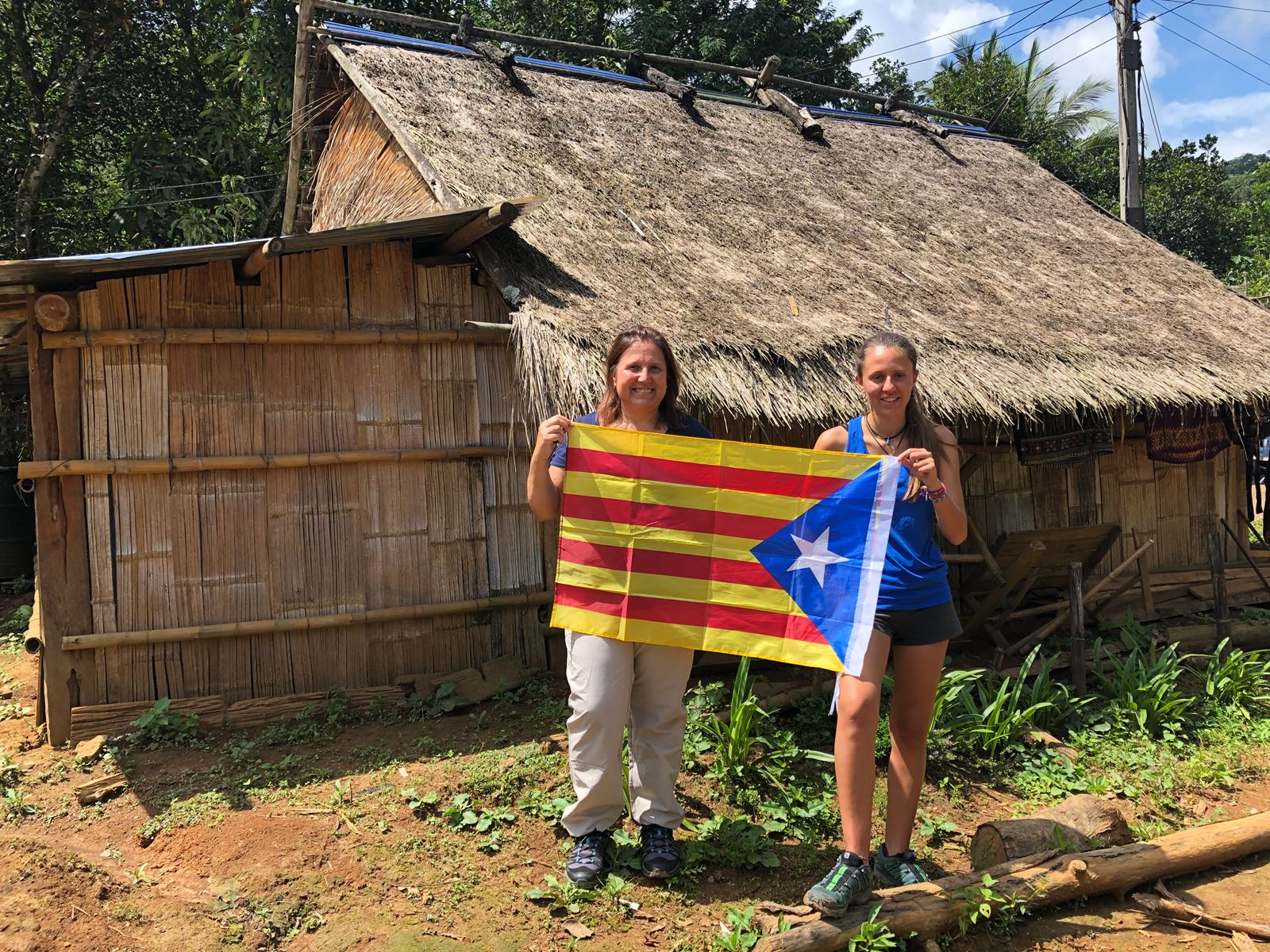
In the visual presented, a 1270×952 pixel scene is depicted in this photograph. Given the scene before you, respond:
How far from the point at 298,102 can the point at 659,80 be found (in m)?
3.35

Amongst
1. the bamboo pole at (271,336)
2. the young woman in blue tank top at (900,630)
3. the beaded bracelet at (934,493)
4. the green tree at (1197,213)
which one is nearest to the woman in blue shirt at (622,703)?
the young woman in blue tank top at (900,630)

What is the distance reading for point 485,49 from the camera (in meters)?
7.89

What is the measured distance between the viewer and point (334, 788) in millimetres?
4004

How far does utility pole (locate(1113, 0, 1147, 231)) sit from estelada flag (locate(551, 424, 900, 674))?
10.5m

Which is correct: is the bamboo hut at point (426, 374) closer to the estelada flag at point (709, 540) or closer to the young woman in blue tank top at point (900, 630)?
the estelada flag at point (709, 540)

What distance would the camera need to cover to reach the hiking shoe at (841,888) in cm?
272

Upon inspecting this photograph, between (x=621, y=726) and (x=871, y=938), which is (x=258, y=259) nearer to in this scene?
(x=621, y=726)

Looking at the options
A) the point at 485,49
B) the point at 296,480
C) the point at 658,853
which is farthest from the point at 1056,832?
the point at 485,49

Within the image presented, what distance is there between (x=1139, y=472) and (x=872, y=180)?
11.7 ft

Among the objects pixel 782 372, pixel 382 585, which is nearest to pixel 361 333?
pixel 382 585

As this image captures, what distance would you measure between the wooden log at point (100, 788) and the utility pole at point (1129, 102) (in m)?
12.1

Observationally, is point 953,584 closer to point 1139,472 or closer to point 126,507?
point 1139,472

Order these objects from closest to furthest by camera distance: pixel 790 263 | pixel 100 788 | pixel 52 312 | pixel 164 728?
pixel 100 788, pixel 52 312, pixel 164 728, pixel 790 263

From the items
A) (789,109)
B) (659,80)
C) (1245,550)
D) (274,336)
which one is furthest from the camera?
(789,109)
